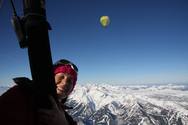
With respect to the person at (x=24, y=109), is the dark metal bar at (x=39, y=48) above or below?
above

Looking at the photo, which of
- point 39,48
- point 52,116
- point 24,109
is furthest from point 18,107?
point 39,48

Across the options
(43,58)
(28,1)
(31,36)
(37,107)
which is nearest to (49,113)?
(37,107)

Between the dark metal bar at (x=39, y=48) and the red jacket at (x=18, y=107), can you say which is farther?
the dark metal bar at (x=39, y=48)

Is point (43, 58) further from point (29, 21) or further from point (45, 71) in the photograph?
point (29, 21)

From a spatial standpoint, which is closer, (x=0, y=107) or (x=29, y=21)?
(x=0, y=107)

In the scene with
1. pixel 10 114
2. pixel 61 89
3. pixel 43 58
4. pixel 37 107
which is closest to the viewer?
pixel 10 114

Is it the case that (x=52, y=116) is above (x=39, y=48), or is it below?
below

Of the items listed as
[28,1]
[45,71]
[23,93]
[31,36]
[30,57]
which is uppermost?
[28,1]

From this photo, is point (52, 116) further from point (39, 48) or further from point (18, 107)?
point (39, 48)
